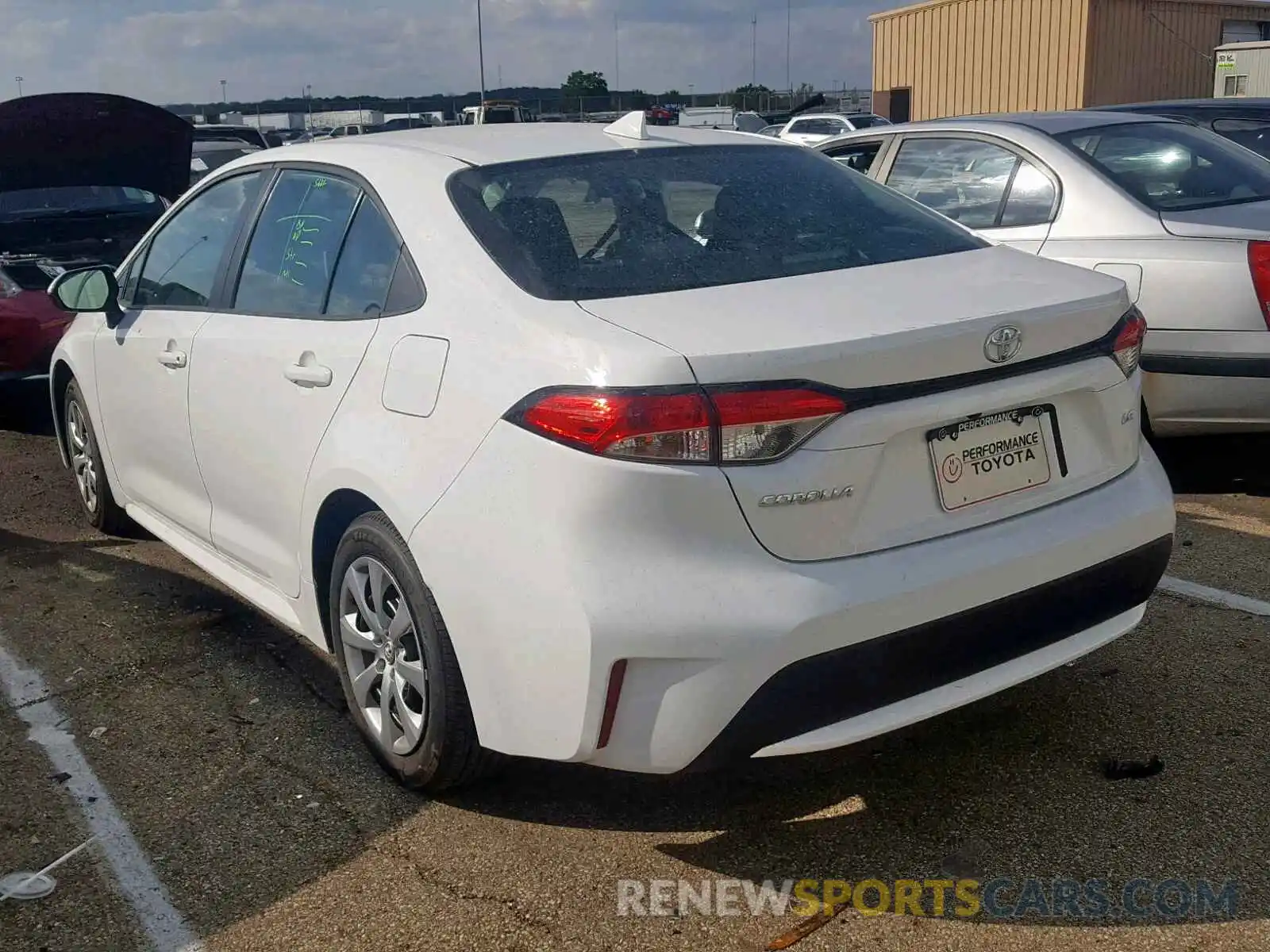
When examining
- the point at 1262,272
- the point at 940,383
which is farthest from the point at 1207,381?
the point at 940,383

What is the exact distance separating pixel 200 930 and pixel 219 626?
1794 mm

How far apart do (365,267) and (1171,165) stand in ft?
12.9

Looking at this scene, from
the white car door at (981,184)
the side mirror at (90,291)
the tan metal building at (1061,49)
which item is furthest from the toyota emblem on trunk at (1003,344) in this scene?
the tan metal building at (1061,49)

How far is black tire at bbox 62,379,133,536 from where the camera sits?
5.13m

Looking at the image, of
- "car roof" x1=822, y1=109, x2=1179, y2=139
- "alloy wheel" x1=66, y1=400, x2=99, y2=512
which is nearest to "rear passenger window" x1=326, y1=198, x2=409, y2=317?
"alloy wheel" x1=66, y1=400, x2=99, y2=512

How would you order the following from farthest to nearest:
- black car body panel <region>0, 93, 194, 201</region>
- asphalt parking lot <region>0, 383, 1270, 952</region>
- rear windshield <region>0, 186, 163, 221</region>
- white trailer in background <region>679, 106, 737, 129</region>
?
white trailer in background <region>679, 106, 737, 129</region> < rear windshield <region>0, 186, 163, 221</region> < black car body panel <region>0, 93, 194, 201</region> < asphalt parking lot <region>0, 383, 1270, 952</region>

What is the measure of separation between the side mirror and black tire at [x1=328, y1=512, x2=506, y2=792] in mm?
1816

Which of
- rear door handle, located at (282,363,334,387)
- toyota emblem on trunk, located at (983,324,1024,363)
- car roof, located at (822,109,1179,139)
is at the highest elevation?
car roof, located at (822,109,1179,139)

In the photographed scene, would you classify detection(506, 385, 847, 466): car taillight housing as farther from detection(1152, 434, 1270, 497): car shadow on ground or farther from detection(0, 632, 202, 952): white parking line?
detection(1152, 434, 1270, 497): car shadow on ground

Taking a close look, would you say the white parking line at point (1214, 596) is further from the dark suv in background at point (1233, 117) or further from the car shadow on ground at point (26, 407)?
the car shadow on ground at point (26, 407)

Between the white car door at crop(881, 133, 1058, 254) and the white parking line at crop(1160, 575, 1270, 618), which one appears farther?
the white car door at crop(881, 133, 1058, 254)

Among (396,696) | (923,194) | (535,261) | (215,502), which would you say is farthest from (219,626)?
(923,194)

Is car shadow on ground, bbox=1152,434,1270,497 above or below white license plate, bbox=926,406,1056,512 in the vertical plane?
below

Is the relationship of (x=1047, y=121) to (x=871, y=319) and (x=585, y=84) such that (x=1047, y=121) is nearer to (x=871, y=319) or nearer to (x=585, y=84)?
(x=871, y=319)
